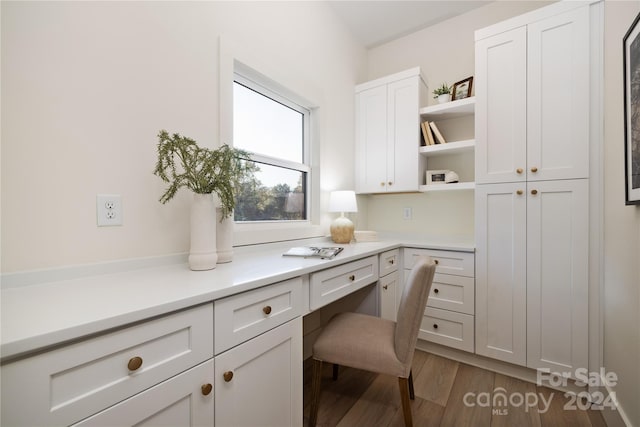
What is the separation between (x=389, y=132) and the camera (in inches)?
100.0

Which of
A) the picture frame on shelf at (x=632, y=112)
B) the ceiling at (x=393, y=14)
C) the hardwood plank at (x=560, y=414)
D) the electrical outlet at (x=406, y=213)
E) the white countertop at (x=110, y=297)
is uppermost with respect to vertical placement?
the ceiling at (x=393, y=14)

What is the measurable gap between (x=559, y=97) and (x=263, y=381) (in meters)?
2.33

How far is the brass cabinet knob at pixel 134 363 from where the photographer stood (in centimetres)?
67

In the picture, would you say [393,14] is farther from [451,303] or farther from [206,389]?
[206,389]

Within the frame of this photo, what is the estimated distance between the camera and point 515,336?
1854 mm

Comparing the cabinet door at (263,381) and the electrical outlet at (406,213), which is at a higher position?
the electrical outlet at (406,213)

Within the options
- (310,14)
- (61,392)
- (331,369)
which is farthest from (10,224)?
(310,14)

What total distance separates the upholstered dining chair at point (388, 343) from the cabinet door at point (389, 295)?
495 millimetres

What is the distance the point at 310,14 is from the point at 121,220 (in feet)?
6.87

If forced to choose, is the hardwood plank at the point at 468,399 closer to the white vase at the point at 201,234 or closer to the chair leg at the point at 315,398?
the chair leg at the point at 315,398

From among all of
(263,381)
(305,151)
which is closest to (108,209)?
(263,381)

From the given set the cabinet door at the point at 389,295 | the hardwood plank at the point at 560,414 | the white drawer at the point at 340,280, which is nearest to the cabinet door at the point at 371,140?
the cabinet door at the point at 389,295

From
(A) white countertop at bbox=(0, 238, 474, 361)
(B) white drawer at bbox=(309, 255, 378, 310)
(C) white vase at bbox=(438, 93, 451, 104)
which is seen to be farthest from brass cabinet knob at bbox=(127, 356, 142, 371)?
(C) white vase at bbox=(438, 93, 451, 104)

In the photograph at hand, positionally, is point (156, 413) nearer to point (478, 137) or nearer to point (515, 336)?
point (515, 336)
